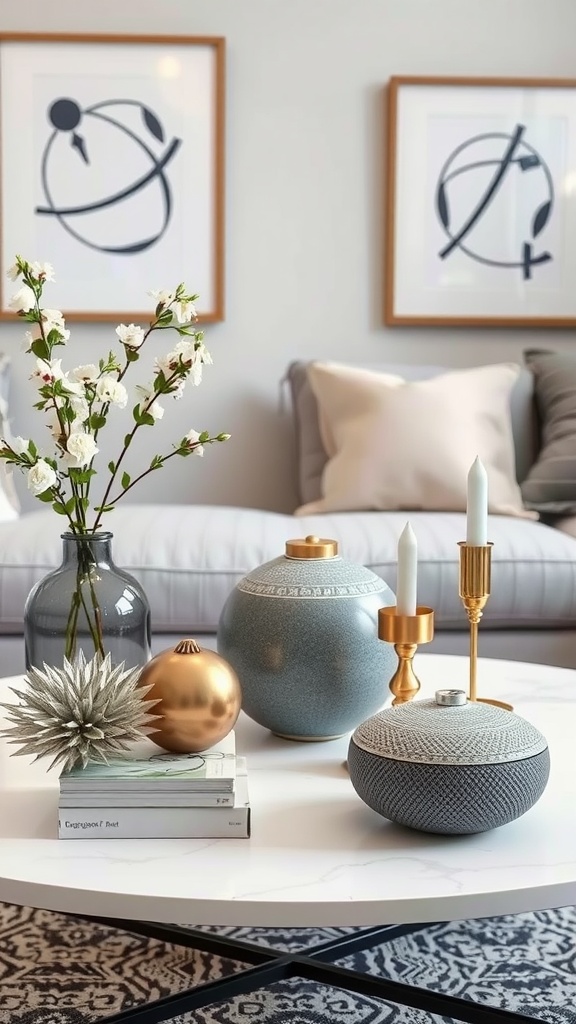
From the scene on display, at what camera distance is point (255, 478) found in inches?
131

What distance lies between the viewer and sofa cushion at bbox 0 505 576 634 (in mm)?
2260

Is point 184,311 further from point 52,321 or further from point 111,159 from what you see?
point 111,159

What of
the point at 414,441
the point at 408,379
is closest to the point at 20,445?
the point at 414,441

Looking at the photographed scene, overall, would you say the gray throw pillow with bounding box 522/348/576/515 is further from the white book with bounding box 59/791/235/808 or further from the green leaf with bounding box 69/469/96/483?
the white book with bounding box 59/791/235/808

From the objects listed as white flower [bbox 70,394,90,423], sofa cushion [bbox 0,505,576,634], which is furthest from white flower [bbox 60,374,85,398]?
sofa cushion [bbox 0,505,576,634]

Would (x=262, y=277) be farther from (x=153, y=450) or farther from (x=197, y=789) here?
(x=197, y=789)

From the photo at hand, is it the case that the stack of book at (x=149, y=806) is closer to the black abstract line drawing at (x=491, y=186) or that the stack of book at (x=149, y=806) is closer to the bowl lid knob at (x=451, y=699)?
the bowl lid knob at (x=451, y=699)

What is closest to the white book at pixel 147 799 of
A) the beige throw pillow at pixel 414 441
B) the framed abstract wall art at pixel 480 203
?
the beige throw pillow at pixel 414 441

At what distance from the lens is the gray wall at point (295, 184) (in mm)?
3217

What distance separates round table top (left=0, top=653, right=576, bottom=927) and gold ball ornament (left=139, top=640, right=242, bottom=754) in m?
0.09

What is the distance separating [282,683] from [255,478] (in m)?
2.09

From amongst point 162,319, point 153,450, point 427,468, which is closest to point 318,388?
point 427,468

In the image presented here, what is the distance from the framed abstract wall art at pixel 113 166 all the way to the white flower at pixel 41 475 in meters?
2.11

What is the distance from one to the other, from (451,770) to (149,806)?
278mm
